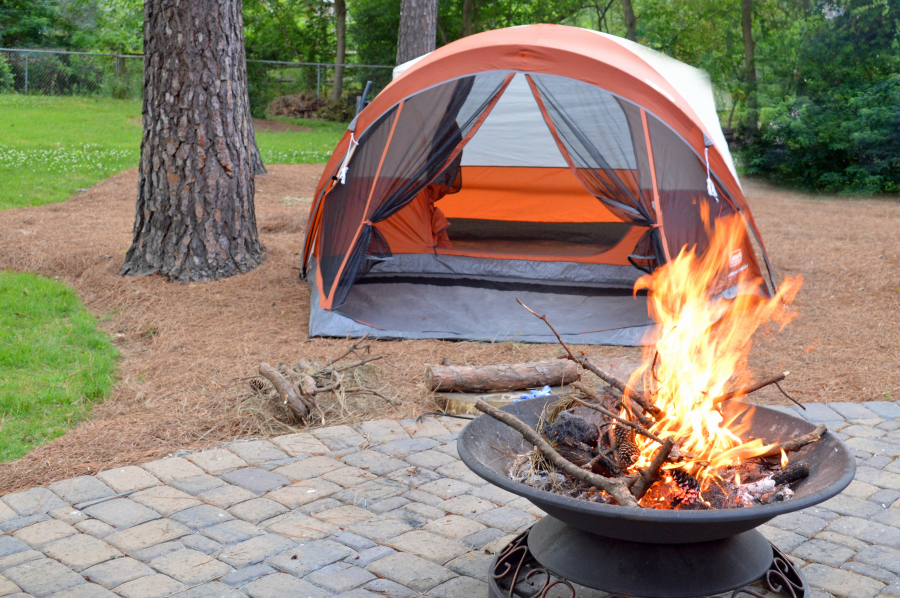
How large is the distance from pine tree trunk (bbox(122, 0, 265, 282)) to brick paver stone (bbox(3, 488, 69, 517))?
293cm

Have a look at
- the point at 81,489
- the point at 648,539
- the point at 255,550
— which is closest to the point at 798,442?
the point at 648,539

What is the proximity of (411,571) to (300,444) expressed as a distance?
1.18 metres

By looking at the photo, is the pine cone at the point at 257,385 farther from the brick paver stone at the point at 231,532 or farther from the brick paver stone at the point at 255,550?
the brick paver stone at the point at 255,550

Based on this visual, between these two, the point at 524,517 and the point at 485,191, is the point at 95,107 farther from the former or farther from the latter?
the point at 524,517

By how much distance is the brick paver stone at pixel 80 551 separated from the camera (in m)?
2.52

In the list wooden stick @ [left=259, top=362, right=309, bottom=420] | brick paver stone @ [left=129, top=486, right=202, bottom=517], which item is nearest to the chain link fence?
wooden stick @ [left=259, top=362, right=309, bottom=420]

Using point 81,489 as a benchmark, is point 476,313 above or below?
above

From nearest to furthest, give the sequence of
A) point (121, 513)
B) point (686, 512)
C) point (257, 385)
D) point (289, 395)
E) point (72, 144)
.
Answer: point (686, 512) < point (121, 513) < point (289, 395) < point (257, 385) < point (72, 144)

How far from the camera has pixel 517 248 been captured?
660 cm

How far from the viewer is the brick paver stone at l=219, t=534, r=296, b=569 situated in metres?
2.57

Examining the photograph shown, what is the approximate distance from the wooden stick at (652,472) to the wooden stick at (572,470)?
0.04 metres

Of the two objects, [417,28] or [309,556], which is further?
[417,28]

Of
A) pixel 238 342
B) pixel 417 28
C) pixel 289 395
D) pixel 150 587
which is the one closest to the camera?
pixel 150 587

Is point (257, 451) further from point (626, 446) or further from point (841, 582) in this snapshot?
point (841, 582)
